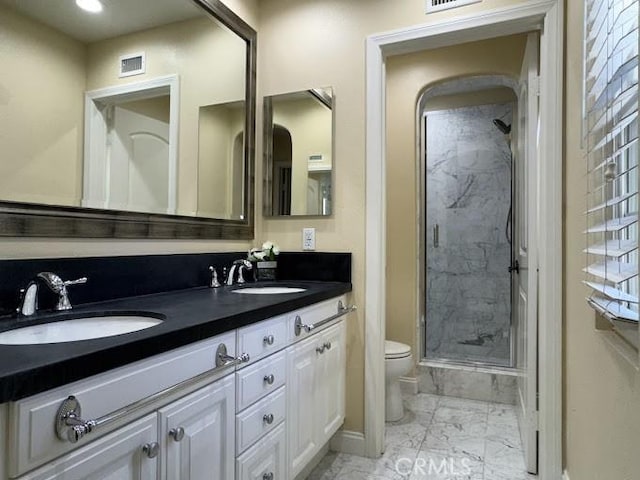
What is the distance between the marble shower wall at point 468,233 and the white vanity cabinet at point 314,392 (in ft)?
6.16

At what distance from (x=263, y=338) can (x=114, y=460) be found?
582mm

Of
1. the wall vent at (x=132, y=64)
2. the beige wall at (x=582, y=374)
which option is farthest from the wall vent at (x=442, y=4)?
the wall vent at (x=132, y=64)

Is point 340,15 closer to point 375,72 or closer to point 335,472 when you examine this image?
point 375,72

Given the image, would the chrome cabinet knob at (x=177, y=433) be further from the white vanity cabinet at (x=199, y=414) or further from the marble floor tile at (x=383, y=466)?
the marble floor tile at (x=383, y=466)

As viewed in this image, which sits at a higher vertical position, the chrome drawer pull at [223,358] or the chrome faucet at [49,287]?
the chrome faucet at [49,287]

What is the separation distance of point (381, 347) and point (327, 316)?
429 millimetres

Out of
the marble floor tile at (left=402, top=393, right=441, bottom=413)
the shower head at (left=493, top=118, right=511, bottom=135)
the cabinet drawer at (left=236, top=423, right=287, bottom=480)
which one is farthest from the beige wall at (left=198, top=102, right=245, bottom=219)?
the shower head at (left=493, top=118, right=511, bottom=135)

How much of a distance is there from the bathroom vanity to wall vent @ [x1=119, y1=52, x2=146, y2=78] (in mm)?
850

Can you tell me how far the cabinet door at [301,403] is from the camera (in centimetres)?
153

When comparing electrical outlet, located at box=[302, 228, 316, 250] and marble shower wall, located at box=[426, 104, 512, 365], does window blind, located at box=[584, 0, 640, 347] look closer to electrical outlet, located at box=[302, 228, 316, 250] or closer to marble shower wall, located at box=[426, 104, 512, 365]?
electrical outlet, located at box=[302, 228, 316, 250]

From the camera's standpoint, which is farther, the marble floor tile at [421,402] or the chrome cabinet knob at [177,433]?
the marble floor tile at [421,402]

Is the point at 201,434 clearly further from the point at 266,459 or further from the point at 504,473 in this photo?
the point at 504,473

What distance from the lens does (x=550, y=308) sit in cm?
177

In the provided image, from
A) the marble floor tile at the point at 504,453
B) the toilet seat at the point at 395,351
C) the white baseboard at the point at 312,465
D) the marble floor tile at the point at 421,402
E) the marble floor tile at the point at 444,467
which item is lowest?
the marble floor tile at the point at 421,402
